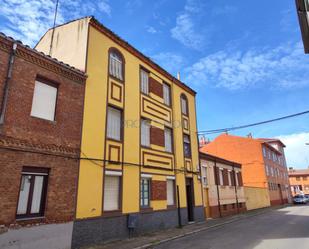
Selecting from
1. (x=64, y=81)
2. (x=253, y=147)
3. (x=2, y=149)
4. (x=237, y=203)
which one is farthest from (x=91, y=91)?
(x=253, y=147)

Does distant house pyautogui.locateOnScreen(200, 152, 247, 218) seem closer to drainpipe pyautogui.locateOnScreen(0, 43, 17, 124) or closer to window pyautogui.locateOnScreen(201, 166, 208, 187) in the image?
window pyautogui.locateOnScreen(201, 166, 208, 187)

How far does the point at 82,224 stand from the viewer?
32.9ft

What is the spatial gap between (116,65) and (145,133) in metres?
4.02

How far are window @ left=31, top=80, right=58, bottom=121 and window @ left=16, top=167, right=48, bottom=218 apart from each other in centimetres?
200

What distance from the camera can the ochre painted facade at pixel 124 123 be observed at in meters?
11.0

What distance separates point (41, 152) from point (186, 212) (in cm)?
1082

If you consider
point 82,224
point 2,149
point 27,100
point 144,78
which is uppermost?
point 144,78

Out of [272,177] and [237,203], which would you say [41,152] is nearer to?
[237,203]

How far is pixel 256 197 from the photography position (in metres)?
32.2

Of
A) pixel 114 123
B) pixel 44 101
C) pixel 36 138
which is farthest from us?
pixel 114 123

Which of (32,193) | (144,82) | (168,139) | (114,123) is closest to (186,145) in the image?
(168,139)

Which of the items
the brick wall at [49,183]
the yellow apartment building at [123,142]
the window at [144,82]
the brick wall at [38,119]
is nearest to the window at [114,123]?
the yellow apartment building at [123,142]

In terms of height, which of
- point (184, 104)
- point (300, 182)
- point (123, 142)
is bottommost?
point (123, 142)

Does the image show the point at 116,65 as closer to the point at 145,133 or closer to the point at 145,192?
the point at 145,133
